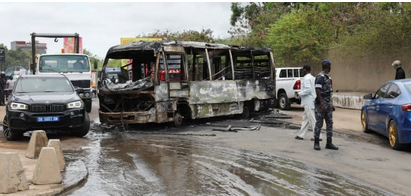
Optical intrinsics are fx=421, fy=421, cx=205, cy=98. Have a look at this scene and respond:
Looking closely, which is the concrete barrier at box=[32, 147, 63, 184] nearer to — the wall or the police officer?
the police officer

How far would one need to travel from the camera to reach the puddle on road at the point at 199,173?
557 centimetres

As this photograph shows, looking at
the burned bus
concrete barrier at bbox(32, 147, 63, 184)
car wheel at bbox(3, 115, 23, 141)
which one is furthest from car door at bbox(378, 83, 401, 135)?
car wheel at bbox(3, 115, 23, 141)

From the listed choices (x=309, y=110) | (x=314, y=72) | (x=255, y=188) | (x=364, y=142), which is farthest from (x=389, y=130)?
(x=314, y=72)

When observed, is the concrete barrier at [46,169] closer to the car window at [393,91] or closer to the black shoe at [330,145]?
the black shoe at [330,145]

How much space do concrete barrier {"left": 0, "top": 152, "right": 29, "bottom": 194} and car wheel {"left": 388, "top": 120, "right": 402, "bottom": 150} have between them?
271 inches

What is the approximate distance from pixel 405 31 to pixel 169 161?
12.5 meters

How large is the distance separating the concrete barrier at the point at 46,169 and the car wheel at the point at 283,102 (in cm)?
1313

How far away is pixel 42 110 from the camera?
9703mm

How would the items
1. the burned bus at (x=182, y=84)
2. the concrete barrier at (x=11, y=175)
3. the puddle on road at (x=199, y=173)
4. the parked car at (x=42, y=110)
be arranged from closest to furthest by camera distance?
the concrete barrier at (x=11, y=175) < the puddle on road at (x=199, y=173) < the parked car at (x=42, y=110) < the burned bus at (x=182, y=84)

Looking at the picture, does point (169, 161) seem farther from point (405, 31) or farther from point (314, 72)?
point (314, 72)

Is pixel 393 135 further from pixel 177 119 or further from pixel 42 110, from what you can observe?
pixel 42 110

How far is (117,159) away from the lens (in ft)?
25.4

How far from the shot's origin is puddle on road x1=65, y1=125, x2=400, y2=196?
557cm

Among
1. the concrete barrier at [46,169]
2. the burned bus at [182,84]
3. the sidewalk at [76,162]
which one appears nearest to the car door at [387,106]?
the sidewalk at [76,162]
